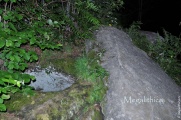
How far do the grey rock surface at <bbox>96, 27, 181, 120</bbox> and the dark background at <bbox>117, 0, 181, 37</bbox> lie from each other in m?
7.82

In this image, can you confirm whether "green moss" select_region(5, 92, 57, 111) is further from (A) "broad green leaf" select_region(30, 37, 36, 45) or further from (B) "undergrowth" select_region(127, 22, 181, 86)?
(B) "undergrowth" select_region(127, 22, 181, 86)

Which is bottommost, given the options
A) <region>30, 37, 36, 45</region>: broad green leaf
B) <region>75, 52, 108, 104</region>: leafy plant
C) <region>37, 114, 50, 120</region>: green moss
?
<region>37, 114, 50, 120</region>: green moss

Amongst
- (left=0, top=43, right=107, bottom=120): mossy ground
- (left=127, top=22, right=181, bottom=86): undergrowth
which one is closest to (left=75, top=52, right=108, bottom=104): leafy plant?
(left=0, top=43, right=107, bottom=120): mossy ground

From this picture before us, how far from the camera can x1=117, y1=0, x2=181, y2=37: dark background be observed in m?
12.5

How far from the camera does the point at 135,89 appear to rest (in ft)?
11.5

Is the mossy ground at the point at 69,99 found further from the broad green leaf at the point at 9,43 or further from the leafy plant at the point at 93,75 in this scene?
the broad green leaf at the point at 9,43

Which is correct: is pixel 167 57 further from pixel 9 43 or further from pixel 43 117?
pixel 9 43

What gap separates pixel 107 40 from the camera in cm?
488

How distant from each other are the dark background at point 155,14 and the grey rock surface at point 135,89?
7823mm

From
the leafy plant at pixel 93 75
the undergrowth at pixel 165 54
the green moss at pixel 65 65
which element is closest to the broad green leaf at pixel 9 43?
the leafy plant at pixel 93 75

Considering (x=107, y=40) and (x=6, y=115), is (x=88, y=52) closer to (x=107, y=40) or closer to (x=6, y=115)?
→ (x=107, y=40)

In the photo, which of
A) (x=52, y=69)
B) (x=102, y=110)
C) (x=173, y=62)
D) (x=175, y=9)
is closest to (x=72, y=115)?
(x=102, y=110)

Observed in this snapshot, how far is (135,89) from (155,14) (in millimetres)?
11535

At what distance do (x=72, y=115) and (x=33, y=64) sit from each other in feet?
5.55
